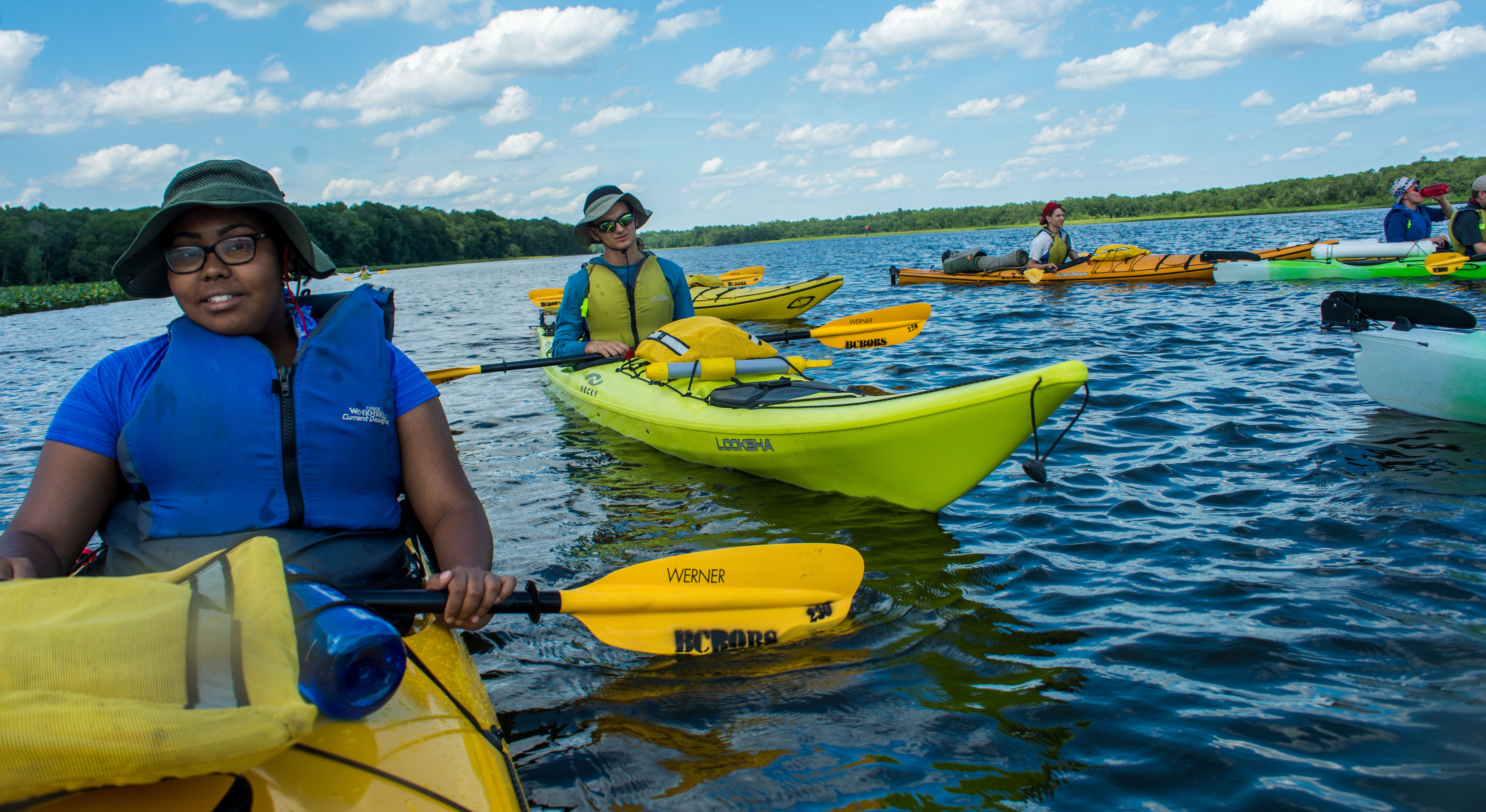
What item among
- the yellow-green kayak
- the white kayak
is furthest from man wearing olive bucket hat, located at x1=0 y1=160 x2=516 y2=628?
the white kayak

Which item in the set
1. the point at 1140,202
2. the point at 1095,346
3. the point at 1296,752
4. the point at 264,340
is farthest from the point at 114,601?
the point at 1140,202

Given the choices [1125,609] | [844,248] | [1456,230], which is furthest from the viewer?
[844,248]

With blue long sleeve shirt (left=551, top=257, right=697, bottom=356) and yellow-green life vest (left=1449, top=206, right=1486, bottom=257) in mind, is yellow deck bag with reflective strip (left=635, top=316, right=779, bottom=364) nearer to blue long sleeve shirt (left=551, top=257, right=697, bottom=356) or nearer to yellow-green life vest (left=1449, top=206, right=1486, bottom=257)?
blue long sleeve shirt (left=551, top=257, right=697, bottom=356)

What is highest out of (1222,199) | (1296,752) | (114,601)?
(1222,199)

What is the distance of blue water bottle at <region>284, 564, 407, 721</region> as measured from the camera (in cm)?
148

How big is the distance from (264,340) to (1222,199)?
284ft

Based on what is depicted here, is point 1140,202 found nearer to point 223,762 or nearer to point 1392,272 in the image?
point 1392,272

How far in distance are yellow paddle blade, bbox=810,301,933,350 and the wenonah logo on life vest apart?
472cm

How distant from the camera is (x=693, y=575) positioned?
9.59 feet

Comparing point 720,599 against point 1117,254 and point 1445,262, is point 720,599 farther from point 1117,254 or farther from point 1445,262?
point 1117,254

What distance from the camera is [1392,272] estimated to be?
1234cm

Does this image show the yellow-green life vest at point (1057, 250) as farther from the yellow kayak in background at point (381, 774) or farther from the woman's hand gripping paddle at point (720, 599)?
the yellow kayak in background at point (381, 774)

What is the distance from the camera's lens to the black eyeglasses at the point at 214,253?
2143 millimetres

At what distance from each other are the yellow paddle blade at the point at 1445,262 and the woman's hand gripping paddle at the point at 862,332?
910 centimetres
